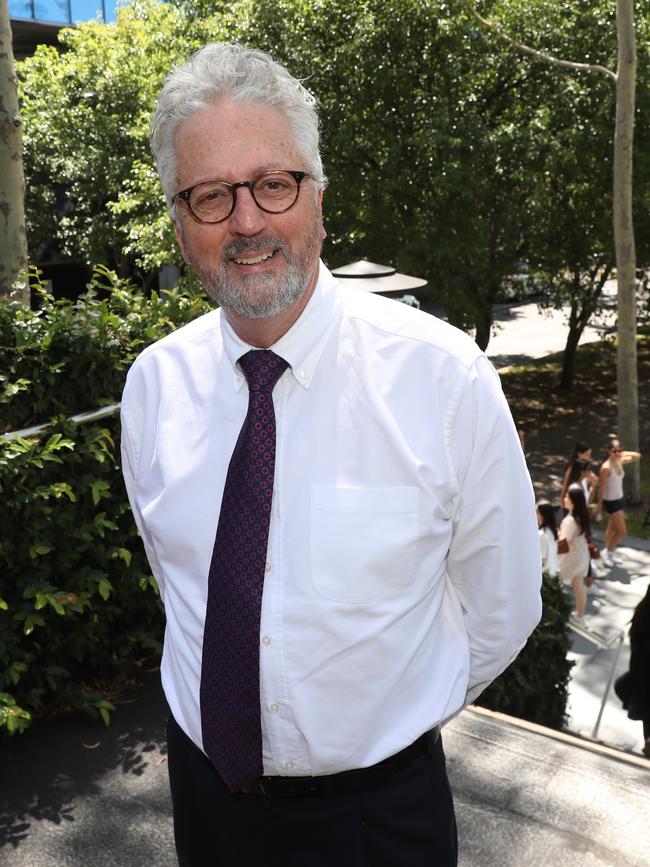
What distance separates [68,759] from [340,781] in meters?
2.13

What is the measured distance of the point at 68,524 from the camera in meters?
3.70

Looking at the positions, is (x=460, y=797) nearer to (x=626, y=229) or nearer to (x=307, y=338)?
(x=307, y=338)

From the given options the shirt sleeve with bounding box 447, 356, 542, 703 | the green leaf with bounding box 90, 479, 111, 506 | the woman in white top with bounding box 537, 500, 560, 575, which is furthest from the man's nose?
the woman in white top with bounding box 537, 500, 560, 575

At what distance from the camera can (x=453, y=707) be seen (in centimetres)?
199

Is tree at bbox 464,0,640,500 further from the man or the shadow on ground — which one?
the man

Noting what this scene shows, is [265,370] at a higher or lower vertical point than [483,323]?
higher

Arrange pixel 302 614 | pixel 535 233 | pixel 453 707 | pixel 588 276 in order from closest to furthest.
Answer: pixel 302 614
pixel 453 707
pixel 535 233
pixel 588 276

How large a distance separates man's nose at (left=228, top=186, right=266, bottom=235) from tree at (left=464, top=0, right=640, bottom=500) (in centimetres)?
1033

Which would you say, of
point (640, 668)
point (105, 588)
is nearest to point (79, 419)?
point (105, 588)

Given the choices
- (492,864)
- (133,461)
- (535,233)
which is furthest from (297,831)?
(535,233)

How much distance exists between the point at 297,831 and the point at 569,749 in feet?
6.88

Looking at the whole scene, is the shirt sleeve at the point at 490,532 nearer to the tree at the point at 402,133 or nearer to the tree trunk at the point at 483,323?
the tree at the point at 402,133

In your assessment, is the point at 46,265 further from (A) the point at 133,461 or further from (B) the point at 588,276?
(A) the point at 133,461

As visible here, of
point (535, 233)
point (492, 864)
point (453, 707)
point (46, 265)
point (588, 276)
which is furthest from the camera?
point (46, 265)
